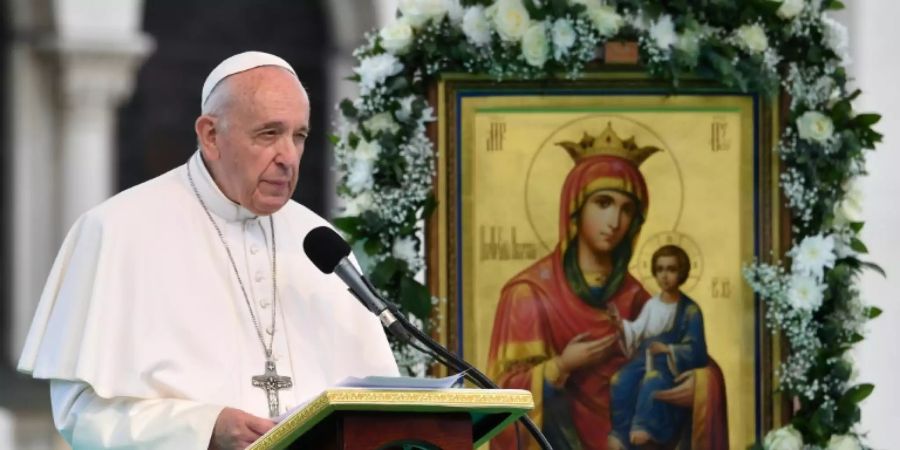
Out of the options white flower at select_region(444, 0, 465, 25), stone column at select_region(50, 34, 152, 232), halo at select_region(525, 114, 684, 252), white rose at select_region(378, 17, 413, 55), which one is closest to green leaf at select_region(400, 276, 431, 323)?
halo at select_region(525, 114, 684, 252)

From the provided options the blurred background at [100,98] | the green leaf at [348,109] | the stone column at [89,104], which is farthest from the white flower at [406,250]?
the stone column at [89,104]

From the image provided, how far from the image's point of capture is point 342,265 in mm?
5316

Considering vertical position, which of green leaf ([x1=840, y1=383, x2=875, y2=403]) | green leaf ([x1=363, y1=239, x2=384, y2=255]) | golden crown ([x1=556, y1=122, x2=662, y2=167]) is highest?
golden crown ([x1=556, y1=122, x2=662, y2=167])

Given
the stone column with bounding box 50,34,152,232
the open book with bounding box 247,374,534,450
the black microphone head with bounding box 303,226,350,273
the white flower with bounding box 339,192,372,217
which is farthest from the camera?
the stone column with bounding box 50,34,152,232

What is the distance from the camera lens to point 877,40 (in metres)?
9.79

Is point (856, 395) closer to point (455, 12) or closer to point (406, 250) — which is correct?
point (406, 250)

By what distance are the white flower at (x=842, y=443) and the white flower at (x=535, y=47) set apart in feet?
4.88

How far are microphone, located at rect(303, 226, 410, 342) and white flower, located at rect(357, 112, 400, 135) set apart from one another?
179 centimetres

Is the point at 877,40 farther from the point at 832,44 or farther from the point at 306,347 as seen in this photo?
the point at 306,347

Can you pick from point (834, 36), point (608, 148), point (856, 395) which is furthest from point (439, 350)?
point (834, 36)

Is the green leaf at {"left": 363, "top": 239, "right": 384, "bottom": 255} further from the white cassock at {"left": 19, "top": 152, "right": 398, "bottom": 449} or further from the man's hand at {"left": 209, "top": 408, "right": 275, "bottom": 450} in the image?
the man's hand at {"left": 209, "top": 408, "right": 275, "bottom": 450}

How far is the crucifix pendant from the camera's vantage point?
18.6 ft

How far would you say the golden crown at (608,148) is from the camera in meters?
7.29

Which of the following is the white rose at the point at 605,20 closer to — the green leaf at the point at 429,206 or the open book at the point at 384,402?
the green leaf at the point at 429,206
